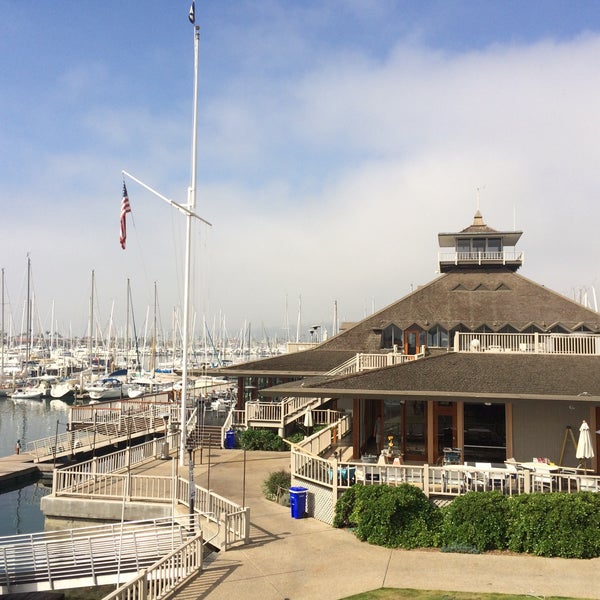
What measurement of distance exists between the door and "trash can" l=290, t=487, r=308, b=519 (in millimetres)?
5442

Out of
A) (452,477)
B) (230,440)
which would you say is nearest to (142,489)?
(230,440)

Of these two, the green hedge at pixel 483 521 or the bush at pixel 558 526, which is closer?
the bush at pixel 558 526

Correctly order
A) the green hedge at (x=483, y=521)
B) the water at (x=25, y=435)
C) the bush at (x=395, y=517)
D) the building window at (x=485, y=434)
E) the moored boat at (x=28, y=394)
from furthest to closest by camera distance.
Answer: the moored boat at (x=28, y=394) < the water at (x=25, y=435) < the building window at (x=485, y=434) < the bush at (x=395, y=517) < the green hedge at (x=483, y=521)

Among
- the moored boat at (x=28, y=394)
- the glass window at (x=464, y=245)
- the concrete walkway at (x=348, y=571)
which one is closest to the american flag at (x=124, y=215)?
the concrete walkway at (x=348, y=571)

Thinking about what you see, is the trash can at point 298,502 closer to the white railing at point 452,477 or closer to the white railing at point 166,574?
the white railing at point 452,477

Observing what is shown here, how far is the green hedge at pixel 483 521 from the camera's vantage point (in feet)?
47.6

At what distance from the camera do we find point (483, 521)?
49.8 feet

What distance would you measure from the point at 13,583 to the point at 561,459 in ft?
58.4

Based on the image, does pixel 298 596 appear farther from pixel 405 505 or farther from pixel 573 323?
pixel 573 323

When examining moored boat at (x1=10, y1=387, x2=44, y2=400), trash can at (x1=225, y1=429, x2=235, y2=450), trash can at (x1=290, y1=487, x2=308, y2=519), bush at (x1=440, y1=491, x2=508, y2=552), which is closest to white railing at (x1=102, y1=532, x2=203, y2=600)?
trash can at (x1=290, y1=487, x2=308, y2=519)

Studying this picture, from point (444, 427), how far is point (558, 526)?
7.53 m

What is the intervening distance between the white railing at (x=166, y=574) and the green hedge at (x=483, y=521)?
4757 mm

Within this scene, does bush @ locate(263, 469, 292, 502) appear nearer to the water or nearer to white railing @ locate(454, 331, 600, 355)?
white railing @ locate(454, 331, 600, 355)

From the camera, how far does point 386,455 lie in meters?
20.6
